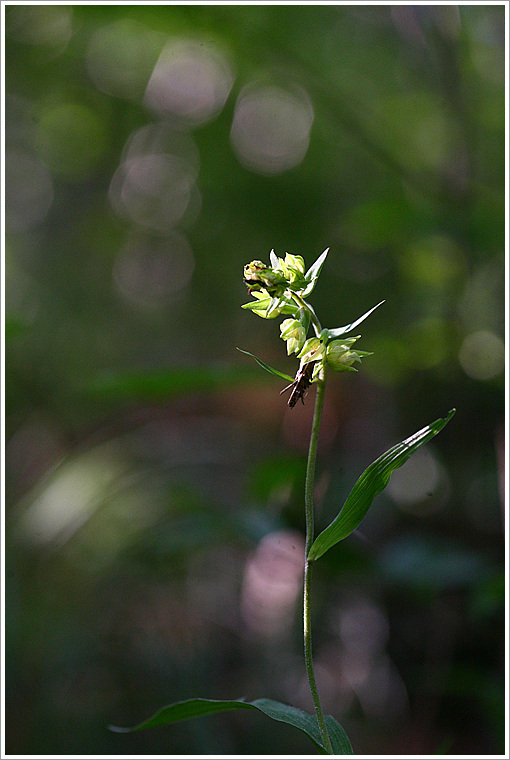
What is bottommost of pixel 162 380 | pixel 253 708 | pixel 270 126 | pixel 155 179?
pixel 253 708

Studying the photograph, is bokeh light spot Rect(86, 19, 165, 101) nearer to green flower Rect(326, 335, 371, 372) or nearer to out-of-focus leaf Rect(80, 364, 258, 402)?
out-of-focus leaf Rect(80, 364, 258, 402)

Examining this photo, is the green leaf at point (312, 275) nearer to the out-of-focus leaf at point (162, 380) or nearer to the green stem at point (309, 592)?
the green stem at point (309, 592)

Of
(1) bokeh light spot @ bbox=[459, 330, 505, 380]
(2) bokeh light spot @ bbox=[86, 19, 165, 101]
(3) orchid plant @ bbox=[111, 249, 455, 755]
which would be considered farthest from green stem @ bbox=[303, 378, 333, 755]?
(2) bokeh light spot @ bbox=[86, 19, 165, 101]

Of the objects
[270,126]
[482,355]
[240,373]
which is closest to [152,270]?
[270,126]

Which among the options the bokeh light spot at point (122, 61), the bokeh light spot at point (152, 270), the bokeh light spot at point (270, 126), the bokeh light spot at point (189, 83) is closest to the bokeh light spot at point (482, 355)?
the bokeh light spot at point (270, 126)

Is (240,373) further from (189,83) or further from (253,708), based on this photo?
(189,83)

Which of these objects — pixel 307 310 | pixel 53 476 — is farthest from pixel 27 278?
pixel 307 310
